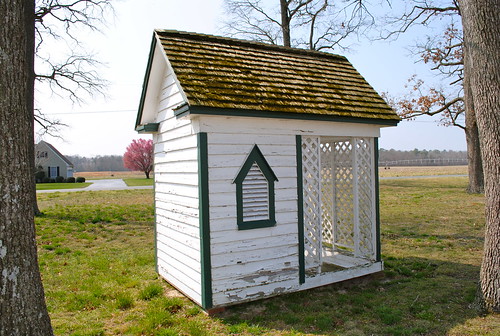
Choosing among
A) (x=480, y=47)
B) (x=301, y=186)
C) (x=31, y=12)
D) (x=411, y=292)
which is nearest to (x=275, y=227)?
(x=301, y=186)

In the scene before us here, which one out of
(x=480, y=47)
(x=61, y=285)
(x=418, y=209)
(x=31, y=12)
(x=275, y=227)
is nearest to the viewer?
(x=480, y=47)

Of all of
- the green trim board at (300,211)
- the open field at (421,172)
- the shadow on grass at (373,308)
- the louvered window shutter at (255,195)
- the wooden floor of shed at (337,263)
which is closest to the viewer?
the shadow on grass at (373,308)

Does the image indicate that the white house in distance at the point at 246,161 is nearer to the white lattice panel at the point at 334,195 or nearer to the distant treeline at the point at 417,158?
the white lattice panel at the point at 334,195

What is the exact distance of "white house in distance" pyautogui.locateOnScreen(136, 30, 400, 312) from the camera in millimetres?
5711

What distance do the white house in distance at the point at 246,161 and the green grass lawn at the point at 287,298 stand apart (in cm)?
35

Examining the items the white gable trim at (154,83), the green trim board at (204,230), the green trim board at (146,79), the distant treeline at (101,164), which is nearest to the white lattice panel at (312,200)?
the green trim board at (204,230)

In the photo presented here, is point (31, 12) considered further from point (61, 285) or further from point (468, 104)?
point (468, 104)

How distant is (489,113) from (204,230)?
170 inches

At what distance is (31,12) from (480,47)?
41.0 feet

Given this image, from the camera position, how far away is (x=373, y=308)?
5.86 m

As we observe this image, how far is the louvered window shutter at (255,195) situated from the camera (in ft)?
19.7

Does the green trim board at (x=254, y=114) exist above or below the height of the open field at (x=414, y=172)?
above

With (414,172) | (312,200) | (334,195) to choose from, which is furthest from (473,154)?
(414,172)

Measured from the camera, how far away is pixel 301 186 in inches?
257
